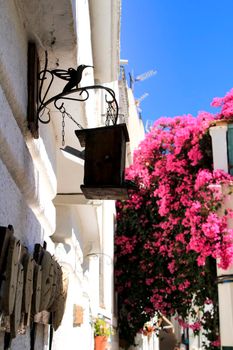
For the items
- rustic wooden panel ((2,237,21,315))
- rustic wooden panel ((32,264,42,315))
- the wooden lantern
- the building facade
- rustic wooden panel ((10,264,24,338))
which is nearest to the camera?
rustic wooden panel ((2,237,21,315))

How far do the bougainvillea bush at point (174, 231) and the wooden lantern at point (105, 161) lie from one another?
5.09 meters

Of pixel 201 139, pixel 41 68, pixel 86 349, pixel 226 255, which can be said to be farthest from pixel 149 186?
pixel 41 68

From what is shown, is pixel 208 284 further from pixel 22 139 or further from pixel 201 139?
pixel 22 139

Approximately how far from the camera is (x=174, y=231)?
980 cm

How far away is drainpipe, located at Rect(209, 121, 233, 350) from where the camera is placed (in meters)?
8.34

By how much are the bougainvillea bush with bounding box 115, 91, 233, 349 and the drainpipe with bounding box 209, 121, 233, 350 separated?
0.23 metres

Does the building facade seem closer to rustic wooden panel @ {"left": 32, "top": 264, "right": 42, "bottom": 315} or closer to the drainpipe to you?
rustic wooden panel @ {"left": 32, "top": 264, "right": 42, "bottom": 315}

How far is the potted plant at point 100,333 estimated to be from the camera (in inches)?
348

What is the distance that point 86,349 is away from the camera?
778 cm

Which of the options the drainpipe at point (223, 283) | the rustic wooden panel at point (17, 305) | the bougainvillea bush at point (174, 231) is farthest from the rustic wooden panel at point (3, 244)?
the drainpipe at point (223, 283)

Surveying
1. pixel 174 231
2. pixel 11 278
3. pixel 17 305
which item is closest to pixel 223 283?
pixel 174 231

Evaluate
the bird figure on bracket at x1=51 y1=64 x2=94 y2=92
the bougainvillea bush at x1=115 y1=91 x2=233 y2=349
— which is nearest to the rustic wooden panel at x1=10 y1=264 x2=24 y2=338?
the bird figure on bracket at x1=51 y1=64 x2=94 y2=92

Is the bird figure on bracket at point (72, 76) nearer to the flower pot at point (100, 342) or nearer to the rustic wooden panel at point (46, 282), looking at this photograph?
the rustic wooden panel at point (46, 282)

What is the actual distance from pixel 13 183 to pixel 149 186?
7.71 metres
